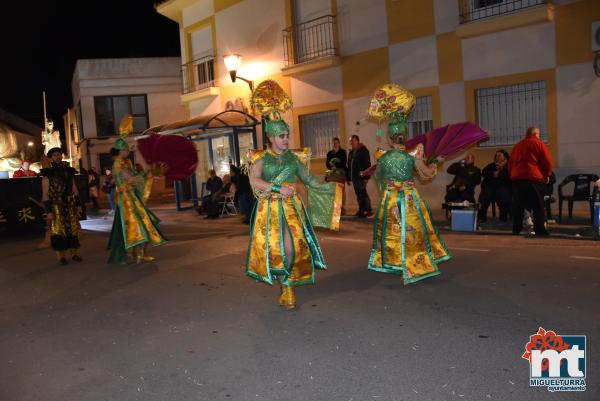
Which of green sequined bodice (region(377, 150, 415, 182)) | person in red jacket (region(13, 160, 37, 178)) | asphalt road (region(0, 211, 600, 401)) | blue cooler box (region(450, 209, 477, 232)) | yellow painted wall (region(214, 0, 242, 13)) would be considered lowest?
asphalt road (region(0, 211, 600, 401))

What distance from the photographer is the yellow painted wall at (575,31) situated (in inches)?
419

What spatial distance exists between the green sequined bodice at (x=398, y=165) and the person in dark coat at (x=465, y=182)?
4.80m

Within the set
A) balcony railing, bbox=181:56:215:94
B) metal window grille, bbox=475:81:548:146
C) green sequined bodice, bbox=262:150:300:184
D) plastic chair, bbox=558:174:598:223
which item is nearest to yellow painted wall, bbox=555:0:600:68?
metal window grille, bbox=475:81:548:146

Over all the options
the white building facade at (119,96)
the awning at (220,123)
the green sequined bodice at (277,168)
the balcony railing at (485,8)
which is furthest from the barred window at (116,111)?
the green sequined bodice at (277,168)

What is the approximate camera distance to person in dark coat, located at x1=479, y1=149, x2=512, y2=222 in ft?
33.9

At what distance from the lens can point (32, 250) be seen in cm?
1073

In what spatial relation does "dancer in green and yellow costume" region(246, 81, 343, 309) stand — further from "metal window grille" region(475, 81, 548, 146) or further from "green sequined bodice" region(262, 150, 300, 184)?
"metal window grille" region(475, 81, 548, 146)

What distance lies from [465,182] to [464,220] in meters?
1.18

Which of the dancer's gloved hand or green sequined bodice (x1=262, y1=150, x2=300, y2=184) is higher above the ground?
green sequined bodice (x1=262, y1=150, x2=300, y2=184)

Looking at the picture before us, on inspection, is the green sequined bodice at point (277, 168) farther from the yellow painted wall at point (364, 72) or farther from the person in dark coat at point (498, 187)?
the yellow painted wall at point (364, 72)

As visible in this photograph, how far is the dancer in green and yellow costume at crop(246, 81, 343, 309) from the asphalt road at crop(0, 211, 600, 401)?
40cm

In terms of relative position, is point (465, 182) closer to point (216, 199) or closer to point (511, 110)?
point (511, 110)

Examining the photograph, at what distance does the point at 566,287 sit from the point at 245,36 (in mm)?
14232

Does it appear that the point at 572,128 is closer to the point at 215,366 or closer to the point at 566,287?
the point at 566,287
